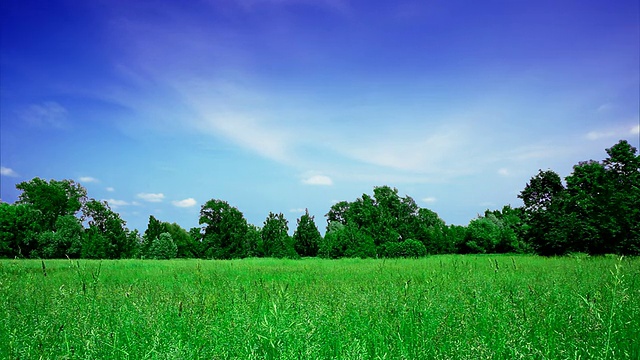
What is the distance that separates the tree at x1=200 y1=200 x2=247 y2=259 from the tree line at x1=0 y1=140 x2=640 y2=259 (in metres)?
0.10

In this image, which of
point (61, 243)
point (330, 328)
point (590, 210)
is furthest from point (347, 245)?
point (61, 243)

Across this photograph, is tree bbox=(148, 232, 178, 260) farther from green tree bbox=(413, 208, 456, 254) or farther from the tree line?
green tree bbox=(413, 208, 456, 254)

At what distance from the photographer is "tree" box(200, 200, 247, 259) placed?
3594cm

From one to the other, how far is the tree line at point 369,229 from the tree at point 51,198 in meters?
0.11

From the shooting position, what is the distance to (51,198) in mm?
45188

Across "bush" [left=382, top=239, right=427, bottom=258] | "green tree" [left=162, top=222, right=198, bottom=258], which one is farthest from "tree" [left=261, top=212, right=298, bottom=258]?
"green tree" [left=162, top=222, right=198, bottom=258]

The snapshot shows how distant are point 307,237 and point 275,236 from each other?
3425 mm

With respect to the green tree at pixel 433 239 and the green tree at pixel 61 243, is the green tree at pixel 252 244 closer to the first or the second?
the green tree at pixel 433 239

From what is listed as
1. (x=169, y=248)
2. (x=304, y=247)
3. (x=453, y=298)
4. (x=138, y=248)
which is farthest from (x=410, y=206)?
(x=453, y=298)

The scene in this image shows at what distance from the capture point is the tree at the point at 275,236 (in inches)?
1210

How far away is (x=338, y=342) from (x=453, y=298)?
105 inches

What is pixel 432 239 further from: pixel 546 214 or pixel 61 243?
pixel 61 243

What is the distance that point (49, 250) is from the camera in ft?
132

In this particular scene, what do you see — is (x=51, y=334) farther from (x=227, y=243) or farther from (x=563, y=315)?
(x=227, y=243)
